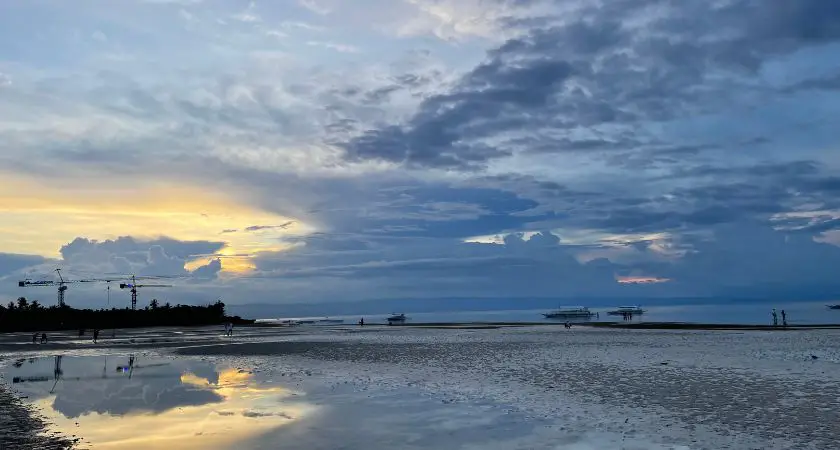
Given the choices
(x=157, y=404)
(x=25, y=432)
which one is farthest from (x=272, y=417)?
(x=25, y=432)

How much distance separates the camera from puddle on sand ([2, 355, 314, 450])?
63.8 ft

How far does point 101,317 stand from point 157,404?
136 m

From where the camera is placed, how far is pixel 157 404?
1012 inches

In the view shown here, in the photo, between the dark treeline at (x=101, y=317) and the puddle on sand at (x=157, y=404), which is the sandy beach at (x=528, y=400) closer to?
the puddle on sand at (x=157, y=404)

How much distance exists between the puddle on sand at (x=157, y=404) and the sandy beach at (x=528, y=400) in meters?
0.20

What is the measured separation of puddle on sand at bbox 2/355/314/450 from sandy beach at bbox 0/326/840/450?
200mm

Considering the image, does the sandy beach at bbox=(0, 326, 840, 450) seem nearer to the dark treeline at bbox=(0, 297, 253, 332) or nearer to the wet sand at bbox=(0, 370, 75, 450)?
the wet sand at bbox=(0, 370, 75, 450)

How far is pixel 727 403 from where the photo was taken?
81.7 ft

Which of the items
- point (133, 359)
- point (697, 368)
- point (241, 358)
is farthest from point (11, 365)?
point (697, 368)

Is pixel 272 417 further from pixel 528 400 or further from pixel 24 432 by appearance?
pixel 528 400

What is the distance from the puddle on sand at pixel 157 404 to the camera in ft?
63.8

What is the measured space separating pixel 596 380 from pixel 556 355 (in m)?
16.2

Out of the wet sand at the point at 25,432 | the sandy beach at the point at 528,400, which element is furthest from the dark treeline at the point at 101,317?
the wet sand at the point at 25,432

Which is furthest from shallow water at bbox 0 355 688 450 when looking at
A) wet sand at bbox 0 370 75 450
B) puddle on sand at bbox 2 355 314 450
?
wet sand at bbox 0 370 75 450
